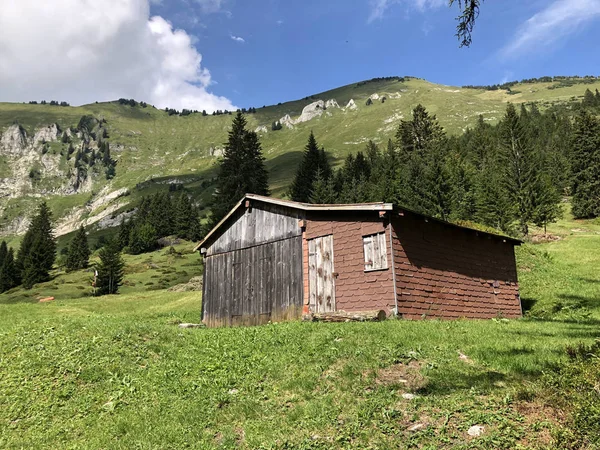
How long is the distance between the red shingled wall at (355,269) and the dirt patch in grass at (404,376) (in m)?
7.18

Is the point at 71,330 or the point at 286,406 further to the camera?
the point at 71,330

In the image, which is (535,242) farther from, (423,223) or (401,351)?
(401,351)

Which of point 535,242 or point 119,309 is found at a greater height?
point 535,242

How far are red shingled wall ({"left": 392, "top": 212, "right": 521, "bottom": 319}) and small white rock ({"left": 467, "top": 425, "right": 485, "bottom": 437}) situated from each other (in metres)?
10.3

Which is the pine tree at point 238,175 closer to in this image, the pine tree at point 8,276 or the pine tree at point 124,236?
the pine tree at point 8,276

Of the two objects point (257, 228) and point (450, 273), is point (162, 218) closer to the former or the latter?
point (257, 228)

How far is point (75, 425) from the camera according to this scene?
889 cm

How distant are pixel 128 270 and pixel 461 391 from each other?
84087 mm

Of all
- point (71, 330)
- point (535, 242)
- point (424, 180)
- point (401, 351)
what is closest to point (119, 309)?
point (71, 330)

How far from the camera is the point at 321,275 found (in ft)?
63.3

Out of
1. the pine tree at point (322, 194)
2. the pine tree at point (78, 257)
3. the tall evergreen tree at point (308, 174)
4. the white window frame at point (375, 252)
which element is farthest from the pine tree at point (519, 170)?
the pine tree at point (78, 257)

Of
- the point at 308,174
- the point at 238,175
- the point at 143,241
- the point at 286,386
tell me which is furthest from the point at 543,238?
the point at 143,241

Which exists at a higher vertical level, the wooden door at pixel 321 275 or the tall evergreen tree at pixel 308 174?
the tall evergreen tree at pixel 308 174

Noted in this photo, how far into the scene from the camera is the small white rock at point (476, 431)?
648cm
